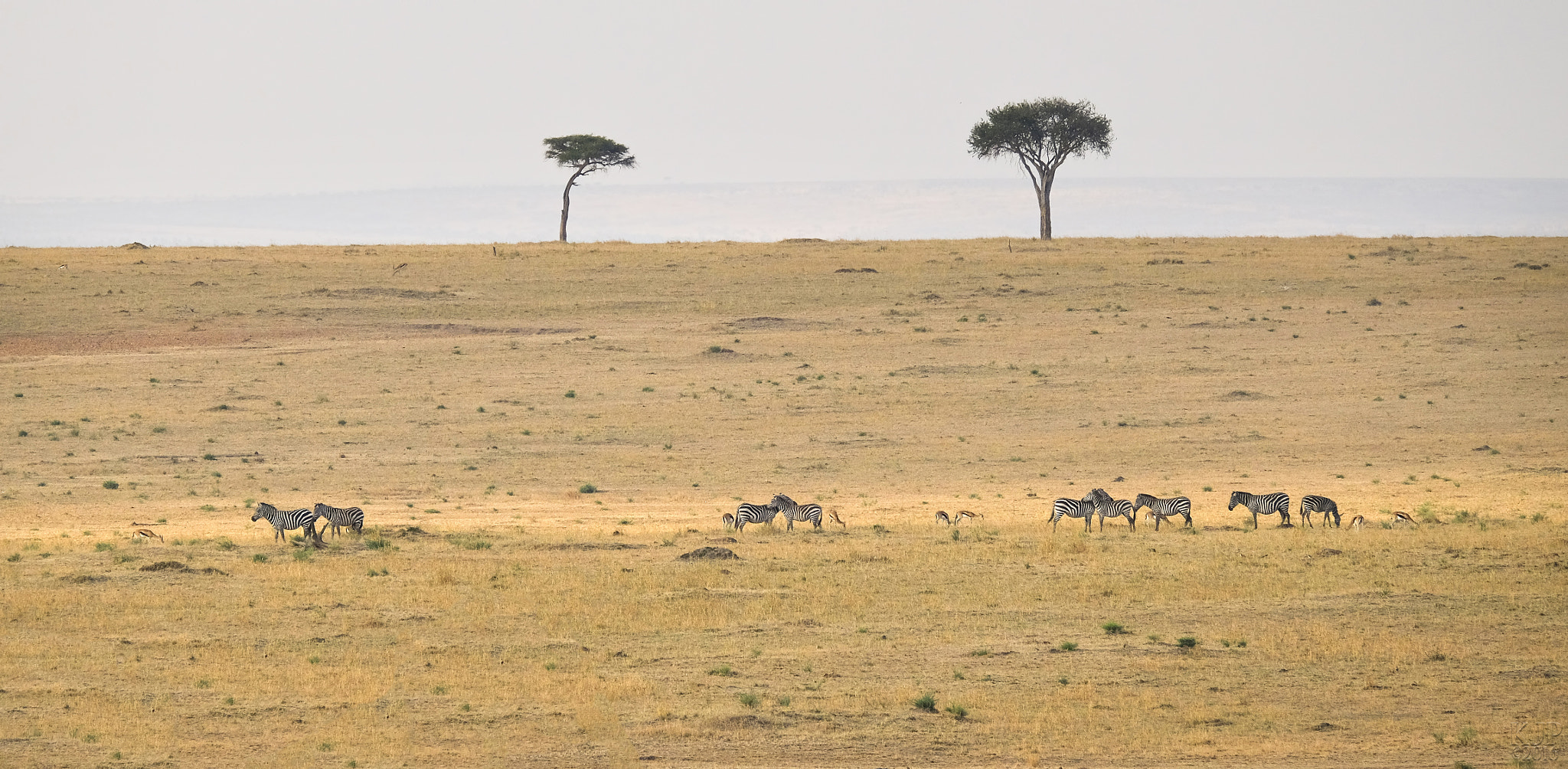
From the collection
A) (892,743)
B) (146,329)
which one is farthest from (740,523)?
(146,329)

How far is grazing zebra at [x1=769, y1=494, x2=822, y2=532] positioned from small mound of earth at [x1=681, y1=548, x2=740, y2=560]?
3373 mm

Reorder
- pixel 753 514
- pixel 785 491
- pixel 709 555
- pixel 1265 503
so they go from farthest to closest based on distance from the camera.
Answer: pixel 785 491 → pixel 1265 503 → pixel 753 514 → pixel 709 555

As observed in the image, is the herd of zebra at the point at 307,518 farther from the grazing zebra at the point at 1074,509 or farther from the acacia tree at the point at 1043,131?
the acacia tree at the point at 1043,131

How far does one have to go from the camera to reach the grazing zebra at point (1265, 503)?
29.5 meters

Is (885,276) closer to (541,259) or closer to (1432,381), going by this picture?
(541,259)

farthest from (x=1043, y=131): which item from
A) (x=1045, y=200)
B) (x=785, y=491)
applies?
(x=785, y=491)

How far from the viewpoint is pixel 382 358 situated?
51688mm

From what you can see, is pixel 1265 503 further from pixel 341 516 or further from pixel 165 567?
pixel 165 567

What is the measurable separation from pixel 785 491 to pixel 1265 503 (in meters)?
10.5

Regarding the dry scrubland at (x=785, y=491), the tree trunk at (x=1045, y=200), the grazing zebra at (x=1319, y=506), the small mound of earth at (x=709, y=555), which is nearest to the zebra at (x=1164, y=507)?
the dry scrubland at (x=785, y=491)

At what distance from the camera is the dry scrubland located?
1672 cm

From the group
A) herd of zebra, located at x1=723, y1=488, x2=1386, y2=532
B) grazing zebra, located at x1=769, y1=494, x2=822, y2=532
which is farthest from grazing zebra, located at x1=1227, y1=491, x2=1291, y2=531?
grazing zebra, located at x1=769, y1=494, x2=822, y2=532

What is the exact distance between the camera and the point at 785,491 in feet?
117

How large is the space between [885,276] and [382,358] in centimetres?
2198
